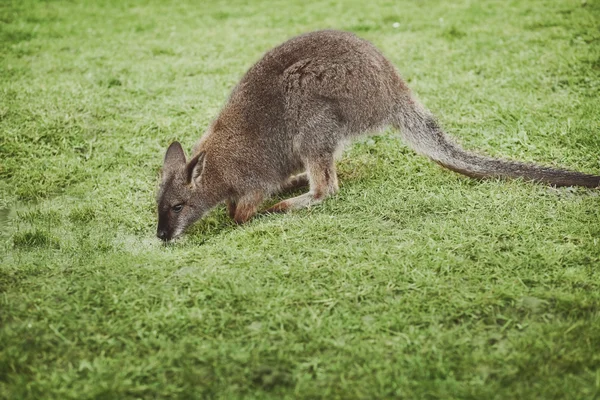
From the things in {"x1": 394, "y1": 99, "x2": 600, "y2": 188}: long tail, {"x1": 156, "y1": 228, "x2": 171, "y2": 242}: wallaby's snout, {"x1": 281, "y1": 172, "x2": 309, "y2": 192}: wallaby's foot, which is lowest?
{"x1": 156, "y1": 228, "x2": 171, "y2": 242}: wallaby's snout

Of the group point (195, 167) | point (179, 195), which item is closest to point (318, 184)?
point (195, 167)

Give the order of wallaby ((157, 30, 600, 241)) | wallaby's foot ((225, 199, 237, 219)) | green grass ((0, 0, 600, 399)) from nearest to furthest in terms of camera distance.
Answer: green grass ((0, 0, 600, 399)) < wallaby ((157, 30, 600, 241)) < wallaby's foot ((225, 199, 237, 219))

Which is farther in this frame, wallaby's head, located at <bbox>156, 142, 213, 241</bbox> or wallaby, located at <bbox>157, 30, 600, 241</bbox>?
wallaby, located at <bbox>157, 30, 600, 241</bbox>

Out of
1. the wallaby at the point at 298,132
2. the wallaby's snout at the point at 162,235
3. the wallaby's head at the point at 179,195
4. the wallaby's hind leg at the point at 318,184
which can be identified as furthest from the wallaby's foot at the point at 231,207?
the wallaby's snout at the point at 162,235

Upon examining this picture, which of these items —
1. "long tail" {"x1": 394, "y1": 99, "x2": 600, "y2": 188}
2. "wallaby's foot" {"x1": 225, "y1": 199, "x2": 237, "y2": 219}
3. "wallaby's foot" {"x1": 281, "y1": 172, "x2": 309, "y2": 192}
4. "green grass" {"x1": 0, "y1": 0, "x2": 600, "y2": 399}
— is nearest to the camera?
"green grass" {"x1": 0, "y1": 0, "x2": 600, "y2": 399}

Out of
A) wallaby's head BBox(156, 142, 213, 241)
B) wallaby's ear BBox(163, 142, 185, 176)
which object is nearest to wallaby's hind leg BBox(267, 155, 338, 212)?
wallaby's head BBox(156, 142, 213, 241)

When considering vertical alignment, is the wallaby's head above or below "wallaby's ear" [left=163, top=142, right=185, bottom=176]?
below

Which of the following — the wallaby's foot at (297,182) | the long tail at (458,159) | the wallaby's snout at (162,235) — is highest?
the long tail at (458,159)

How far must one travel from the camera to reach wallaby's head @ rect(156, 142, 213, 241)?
200 inches

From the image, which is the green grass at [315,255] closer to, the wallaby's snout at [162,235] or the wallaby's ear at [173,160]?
the wallaby's snout at [162,235]

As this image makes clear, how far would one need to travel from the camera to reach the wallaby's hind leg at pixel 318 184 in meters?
5.32

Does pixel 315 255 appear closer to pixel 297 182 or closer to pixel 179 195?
pixel 179 195

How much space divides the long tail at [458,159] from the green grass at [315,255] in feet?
0.38

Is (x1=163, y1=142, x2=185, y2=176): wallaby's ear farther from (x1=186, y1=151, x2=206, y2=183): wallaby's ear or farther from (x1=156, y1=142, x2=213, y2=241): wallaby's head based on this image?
(x1=186, y1=151, x2=206, y2=183): wallaby's ear
